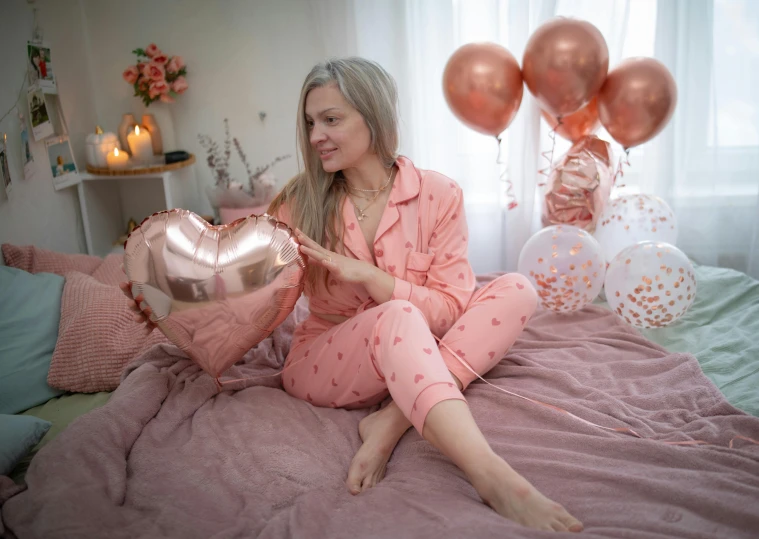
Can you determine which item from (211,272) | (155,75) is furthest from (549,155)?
(211,272)

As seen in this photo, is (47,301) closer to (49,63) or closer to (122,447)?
(122,447)

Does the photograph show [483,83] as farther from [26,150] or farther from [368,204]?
[26,150]

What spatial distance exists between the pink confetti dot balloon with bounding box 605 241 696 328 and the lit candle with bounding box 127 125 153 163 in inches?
79.2

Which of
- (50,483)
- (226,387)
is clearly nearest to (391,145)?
(226,387)

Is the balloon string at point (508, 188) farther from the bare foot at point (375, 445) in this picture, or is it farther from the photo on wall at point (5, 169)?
the photo on wall at point (5, 169)

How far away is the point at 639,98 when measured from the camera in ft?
7.15

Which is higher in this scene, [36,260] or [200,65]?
[200,65]

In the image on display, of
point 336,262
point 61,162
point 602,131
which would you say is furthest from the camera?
point 602,131

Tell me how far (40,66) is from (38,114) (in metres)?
0.21

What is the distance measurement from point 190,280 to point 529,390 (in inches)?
32.2

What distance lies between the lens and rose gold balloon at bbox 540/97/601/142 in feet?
7.97

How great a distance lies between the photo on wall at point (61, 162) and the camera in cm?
253

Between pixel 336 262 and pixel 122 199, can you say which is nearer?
pixel 336 262

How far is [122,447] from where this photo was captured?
52.7 inches
